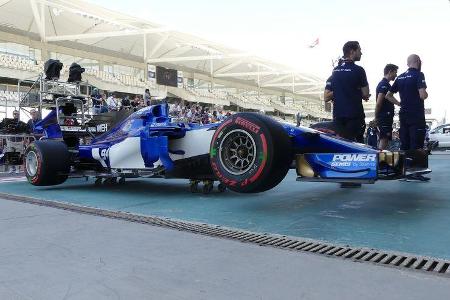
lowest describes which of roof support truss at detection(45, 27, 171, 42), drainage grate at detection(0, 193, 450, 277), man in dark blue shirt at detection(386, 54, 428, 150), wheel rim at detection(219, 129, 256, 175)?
drainage grate at detection(0, 193, 450, 277)

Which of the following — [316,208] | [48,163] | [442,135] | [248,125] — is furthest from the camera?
[442,135]

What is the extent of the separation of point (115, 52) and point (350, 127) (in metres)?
29.4

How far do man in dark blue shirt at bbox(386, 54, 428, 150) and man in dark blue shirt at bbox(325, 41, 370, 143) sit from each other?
125 cm

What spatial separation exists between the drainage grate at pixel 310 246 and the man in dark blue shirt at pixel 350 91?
2341mm

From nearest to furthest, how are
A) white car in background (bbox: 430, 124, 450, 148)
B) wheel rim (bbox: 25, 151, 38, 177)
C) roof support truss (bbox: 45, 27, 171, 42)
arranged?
wheel rim (bbox: 25, 151, 38, 177), white car in background (bbox: 430, 124, 450, 148), roof support truss (bbox: 45, 27, 171, 42)

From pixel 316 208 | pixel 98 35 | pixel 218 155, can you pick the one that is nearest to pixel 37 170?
pixel 218 155

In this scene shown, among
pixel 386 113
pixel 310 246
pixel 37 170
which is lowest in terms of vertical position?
pixel 310 246

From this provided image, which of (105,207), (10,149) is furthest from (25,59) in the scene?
(105,207)

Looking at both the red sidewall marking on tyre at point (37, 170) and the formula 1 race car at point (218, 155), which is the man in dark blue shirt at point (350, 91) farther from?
the red sidewall marking on tyre at point (37, 170)

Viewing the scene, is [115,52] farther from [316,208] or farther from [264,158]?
[264,158]

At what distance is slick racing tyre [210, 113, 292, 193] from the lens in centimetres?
372

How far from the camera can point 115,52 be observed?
3206cm

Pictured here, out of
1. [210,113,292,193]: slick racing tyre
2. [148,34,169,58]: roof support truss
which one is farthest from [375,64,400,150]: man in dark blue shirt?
[148,34,169,58]: roof support truss

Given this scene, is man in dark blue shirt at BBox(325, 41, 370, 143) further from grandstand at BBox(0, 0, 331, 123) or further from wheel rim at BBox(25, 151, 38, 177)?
grandstand at BBox(0, 0, 331, 123)
